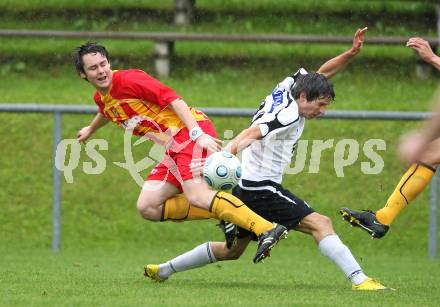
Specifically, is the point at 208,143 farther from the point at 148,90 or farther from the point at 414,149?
the point at 414,149

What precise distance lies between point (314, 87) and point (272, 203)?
811 millimetres

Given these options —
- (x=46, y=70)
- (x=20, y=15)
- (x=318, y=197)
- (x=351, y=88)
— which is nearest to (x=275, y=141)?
(x=318, y=197)

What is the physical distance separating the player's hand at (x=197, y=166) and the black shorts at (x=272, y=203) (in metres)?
0.32

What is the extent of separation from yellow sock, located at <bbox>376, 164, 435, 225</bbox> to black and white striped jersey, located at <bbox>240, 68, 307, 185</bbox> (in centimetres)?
77

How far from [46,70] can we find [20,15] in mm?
1685

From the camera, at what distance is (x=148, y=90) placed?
750 centimetres

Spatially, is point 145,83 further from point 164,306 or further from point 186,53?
point 186,53

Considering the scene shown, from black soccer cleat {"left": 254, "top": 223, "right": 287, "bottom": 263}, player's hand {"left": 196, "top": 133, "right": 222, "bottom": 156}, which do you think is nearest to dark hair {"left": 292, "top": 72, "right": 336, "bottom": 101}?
player's hand {"left": 196, "top": 133, "right": 222, "bottom": 156}

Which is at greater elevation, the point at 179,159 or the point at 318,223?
the point at 179,159

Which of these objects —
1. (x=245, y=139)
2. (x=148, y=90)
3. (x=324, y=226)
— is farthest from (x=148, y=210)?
(x=324, y=226)

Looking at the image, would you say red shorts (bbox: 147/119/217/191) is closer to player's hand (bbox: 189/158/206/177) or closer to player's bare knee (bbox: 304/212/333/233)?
player's hand (bbox: 189/158/206/177)

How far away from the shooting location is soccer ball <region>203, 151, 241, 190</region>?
23.3 ft

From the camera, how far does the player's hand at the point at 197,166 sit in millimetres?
7309

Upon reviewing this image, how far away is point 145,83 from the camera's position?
24.7 feet
